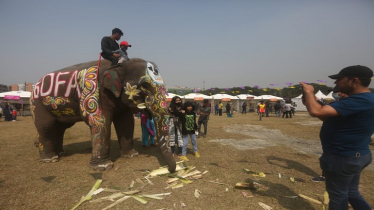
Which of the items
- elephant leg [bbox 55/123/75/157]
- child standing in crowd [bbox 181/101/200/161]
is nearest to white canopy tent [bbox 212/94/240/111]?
child standing in crowd [bbox 181/101/200/161]

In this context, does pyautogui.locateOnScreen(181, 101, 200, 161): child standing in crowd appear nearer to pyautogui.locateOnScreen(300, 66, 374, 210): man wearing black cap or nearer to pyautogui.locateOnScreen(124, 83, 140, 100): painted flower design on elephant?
pyautogui.locateOnScreen(124, 83, 140, 100): painted flower design on elephant

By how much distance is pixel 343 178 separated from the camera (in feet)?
7.74

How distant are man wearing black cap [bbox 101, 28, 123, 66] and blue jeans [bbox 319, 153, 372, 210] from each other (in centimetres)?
522

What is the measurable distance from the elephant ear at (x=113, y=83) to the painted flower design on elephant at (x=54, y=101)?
1473 mm

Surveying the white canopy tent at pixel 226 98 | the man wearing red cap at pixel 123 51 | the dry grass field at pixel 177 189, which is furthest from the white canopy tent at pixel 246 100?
the man wearing red cap at pixel 123 51

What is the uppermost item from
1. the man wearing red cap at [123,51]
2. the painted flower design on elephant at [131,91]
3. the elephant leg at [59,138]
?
the man wearing red cap at [123,51]

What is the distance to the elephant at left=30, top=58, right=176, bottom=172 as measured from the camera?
16.5 ft

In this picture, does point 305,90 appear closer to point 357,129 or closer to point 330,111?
point 330,111

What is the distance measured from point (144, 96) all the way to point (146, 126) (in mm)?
2669

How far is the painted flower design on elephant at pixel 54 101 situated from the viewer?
18.7 feet

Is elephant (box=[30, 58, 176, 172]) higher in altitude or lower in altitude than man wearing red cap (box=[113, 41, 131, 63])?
lower

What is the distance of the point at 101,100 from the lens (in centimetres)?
529

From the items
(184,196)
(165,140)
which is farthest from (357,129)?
(165,140)

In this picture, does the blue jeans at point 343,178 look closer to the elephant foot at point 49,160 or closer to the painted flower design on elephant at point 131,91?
the painted flower design on elephant at point 131,91
